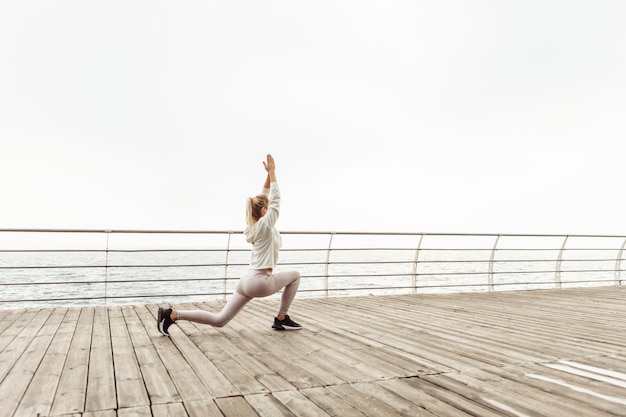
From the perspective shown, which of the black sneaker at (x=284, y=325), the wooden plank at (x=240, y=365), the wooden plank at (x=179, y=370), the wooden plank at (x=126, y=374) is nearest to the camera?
the wooden plank at (x=126, y=374)

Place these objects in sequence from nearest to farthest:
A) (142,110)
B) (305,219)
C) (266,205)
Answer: (266,205), (142,110), (305,219)

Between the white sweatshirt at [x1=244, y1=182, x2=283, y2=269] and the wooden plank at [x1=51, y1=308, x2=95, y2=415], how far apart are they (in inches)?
60.1

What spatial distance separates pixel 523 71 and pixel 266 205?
565 inches

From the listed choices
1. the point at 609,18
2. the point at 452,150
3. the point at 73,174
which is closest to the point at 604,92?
the point at 609,18

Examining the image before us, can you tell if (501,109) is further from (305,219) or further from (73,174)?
(305,219)

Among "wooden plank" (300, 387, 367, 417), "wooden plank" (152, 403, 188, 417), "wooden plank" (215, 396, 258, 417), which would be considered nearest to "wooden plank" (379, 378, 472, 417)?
"wooden plank" (300, 387, 367, 417)

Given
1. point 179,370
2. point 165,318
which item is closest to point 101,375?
point 179,370

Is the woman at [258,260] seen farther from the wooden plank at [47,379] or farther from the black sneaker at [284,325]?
the wooden plank at [47,379]

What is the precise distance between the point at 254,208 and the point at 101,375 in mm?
1865

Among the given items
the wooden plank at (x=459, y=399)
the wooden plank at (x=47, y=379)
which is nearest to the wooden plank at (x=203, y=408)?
the wooden plank at (x=47, y=379)

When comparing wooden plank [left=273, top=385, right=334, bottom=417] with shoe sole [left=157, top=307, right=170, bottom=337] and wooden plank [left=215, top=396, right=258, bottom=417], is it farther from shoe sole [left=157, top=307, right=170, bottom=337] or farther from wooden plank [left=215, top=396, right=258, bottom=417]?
shoe sole [left=157, top=307, right=170, bottom=337]

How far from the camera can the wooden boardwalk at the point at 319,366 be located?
2.31 metres

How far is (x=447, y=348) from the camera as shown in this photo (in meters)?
3.74

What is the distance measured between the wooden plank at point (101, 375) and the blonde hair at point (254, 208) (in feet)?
5.13
